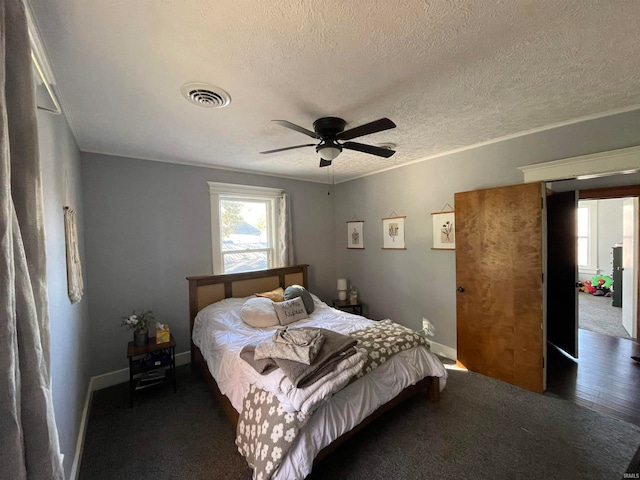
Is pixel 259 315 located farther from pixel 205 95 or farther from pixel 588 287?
pixel 588 287

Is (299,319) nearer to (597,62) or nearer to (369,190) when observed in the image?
(369,190)

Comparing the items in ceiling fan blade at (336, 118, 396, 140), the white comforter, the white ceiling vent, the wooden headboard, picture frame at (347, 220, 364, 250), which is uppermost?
the white ceiling vent

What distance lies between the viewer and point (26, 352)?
2.28 feet

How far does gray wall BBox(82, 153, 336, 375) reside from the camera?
9.19ft

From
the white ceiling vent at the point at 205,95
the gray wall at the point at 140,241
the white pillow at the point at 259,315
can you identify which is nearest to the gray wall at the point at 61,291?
the gray wall at the point at 140,241

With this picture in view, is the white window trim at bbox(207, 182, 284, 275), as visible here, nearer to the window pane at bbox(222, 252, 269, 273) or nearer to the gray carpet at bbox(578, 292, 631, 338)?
the window pane at bbox(222, 252, 269, 273)

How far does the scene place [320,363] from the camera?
1719 mm

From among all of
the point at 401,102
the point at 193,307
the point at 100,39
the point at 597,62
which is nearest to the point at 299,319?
the point at 193,307

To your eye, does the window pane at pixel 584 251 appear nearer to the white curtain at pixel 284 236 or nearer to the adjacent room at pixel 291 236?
the adjacent room at pixel 291 236

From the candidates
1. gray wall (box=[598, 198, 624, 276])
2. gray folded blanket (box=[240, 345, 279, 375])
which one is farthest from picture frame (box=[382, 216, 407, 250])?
gray wall (box=[598, 198, 624, 276])

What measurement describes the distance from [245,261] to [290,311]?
1299mm

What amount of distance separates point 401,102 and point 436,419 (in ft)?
8.61

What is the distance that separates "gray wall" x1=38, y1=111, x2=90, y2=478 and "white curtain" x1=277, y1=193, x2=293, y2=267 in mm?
2368

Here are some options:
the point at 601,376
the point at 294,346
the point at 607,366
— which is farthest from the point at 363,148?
the point at 607,366
